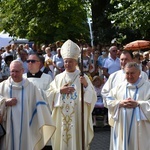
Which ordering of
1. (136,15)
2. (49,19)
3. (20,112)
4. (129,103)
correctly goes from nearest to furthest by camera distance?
(129,103) < (20,112) < (136,15) < (49,19)

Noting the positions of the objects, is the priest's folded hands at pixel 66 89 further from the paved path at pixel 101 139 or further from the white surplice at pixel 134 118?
the paved path at pixel 101 139

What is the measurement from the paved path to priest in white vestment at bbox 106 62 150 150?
2.77 m

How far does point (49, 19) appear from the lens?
77.6 feet

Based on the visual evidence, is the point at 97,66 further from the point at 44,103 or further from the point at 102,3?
the point at 102,3

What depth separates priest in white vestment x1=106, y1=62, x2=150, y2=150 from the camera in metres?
6.59

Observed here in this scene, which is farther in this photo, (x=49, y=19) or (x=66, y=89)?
(x=49, y=19)

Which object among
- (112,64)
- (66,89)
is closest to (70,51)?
(66,89)

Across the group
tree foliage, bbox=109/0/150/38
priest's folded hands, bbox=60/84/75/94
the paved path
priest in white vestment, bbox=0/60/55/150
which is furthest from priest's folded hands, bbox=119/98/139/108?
tree foliage, bbox=109/0/150/38

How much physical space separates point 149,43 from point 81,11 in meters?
6.73

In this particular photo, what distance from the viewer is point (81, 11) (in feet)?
79.7

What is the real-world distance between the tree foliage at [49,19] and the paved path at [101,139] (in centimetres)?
1211

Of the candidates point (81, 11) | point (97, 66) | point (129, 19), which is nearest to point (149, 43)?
point (129, 19)

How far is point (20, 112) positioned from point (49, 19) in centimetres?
1730

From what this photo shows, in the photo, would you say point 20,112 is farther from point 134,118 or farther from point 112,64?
point 112,64
